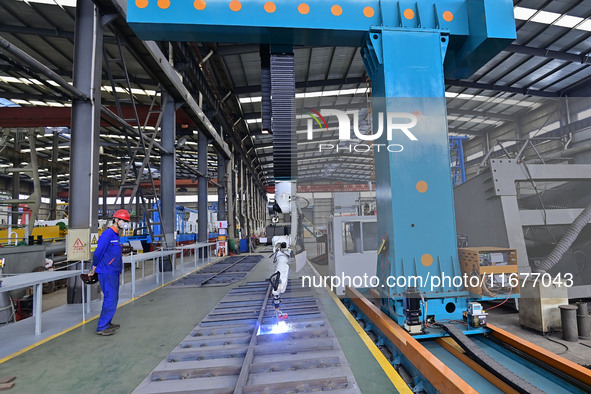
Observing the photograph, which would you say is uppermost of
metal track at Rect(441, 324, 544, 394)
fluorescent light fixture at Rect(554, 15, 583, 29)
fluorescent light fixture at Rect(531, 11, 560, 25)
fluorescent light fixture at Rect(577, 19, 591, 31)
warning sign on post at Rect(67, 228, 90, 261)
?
fluorescent light fixture at Rect(531, 11, 560, 25)

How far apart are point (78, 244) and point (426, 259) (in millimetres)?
5004

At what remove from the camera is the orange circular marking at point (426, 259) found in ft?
10.9

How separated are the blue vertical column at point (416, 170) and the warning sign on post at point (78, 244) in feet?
14.7

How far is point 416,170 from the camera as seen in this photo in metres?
3.40

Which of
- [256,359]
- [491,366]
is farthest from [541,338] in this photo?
[256,359]

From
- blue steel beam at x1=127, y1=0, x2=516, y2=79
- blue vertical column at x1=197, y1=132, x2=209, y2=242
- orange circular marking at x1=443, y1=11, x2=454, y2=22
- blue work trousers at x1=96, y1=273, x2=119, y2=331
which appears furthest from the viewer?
blue vertical column at x1=197, y1=132, x2=209, y2=242

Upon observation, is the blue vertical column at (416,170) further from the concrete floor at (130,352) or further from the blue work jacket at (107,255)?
the blue work jacket at (107,255)

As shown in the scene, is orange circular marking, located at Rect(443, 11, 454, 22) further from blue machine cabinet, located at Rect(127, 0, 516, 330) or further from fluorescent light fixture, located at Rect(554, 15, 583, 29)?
fluorescent light fixture, located at Rect(554, 15, 583, 29)

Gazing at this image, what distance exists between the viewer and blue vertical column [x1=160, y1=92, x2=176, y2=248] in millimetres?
8828

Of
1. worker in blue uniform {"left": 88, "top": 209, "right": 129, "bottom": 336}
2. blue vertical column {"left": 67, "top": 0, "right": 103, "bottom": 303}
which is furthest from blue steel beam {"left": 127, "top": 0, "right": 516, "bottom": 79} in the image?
worker in blue uniform {"left": 88, "top": 209, "right": 129, "bottom": 336}

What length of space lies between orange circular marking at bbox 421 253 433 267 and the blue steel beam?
2369mm

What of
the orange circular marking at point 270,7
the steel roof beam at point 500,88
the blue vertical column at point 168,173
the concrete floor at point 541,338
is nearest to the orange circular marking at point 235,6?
the orange circular marking at point 270,7

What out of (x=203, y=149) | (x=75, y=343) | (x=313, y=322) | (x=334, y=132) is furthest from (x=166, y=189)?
(x=334, y=132)

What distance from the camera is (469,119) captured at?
58.0ft
